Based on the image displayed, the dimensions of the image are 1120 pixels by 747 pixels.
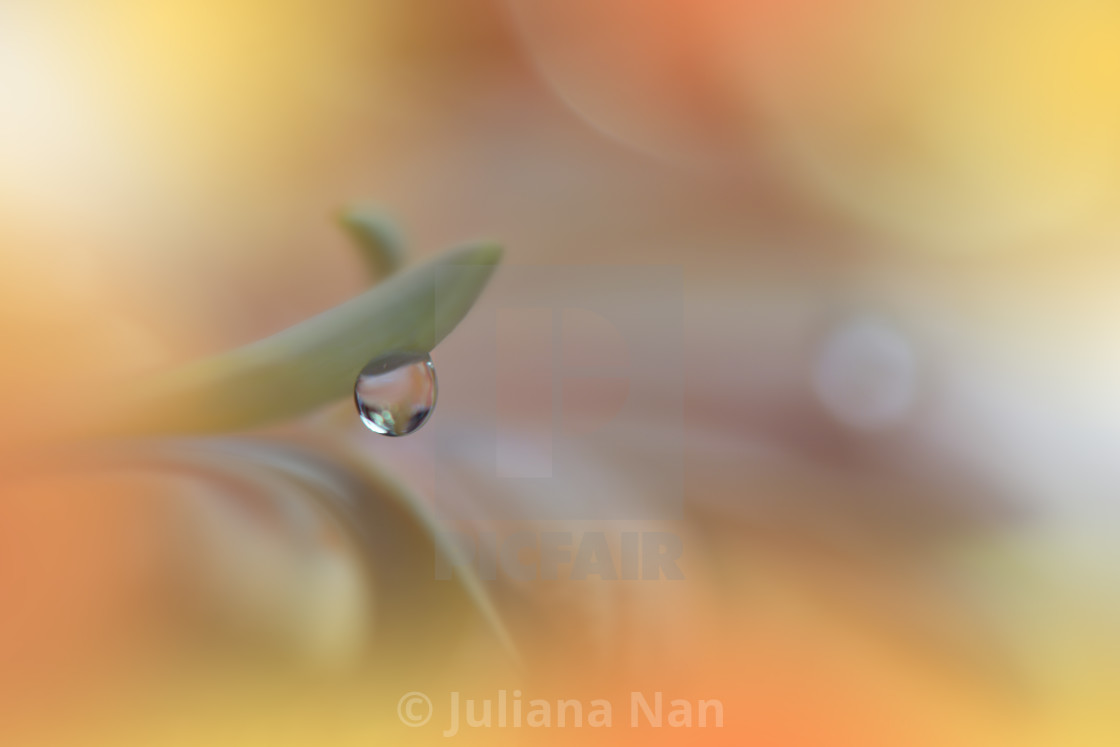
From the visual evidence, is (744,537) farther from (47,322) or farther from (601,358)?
(47,322)

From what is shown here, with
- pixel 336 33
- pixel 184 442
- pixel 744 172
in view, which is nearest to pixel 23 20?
pixel 336 33
